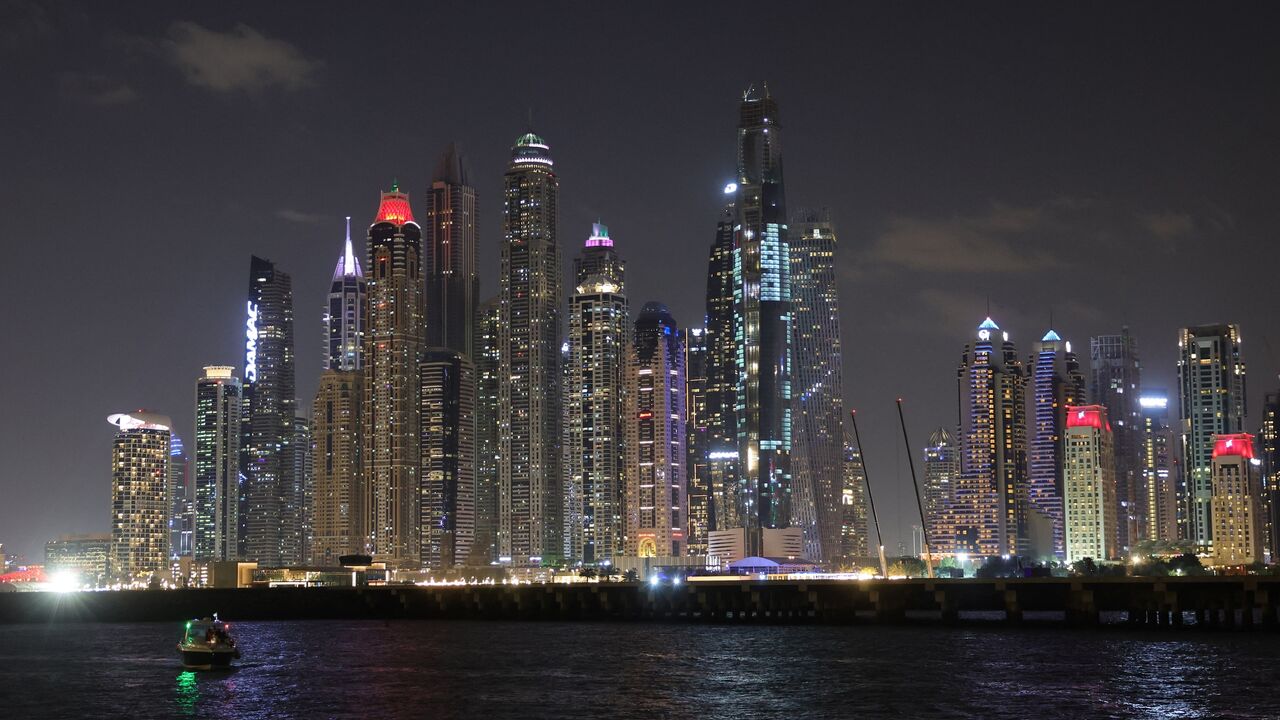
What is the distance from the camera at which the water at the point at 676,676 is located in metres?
81.1

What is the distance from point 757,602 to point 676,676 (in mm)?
57233

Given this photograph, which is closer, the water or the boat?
the water

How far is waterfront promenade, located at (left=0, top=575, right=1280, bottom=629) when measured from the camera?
Result: 133375 mm

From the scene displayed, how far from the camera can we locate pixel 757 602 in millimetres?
152625

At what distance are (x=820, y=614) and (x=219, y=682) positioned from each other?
68.8 meters

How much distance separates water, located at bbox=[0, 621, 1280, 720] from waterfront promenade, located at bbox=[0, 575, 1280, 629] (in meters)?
4.98

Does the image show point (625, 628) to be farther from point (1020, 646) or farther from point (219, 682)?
point (219, 682)

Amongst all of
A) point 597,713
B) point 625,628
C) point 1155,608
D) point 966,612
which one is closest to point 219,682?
point 597,713

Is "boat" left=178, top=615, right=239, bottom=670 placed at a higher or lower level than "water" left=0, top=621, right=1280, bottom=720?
higher

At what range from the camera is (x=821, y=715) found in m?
78.7

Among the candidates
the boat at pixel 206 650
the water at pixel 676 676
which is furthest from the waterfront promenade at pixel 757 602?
the boat at pixel 206 650

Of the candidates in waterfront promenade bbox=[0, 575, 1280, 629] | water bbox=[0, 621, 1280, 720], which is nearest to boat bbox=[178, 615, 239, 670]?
water bbox=[0, 621, 1280, 720]

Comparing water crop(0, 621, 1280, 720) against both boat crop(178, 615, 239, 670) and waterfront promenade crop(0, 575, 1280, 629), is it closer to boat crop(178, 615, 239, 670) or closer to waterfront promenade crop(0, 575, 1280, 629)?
boat crop(178, 615, 239, 670)

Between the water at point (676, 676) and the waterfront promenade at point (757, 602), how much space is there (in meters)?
4.98
